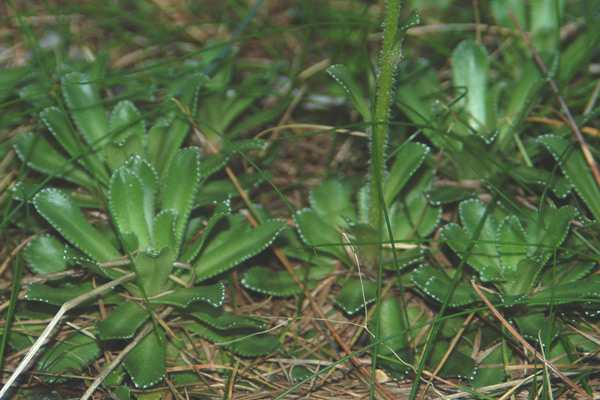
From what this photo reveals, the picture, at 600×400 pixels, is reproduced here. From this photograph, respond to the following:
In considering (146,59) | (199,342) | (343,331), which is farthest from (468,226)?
(146,59)

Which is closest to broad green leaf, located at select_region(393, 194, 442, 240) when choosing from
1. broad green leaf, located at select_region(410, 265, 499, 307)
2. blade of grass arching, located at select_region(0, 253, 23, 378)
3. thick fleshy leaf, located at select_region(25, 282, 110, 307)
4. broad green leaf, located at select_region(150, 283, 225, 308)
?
broad green leaf, located at select_region(410, 265, 499, 307)

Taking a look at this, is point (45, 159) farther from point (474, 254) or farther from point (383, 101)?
point (474, 254)

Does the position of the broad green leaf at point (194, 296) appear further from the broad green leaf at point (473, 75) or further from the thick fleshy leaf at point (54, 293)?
the broad green leaf at point (473, 75)

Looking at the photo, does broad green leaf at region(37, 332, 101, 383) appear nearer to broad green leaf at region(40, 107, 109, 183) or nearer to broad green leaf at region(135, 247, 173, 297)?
broad green leaf at region(135, 247, 173, 297)

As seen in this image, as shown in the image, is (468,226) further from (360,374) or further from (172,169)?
(172,169)

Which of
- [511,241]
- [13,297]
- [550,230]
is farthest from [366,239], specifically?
[13,297]

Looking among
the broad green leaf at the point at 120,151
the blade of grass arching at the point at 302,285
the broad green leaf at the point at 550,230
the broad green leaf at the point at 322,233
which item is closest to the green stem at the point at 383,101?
the broad green leaf at the point at 322,233
